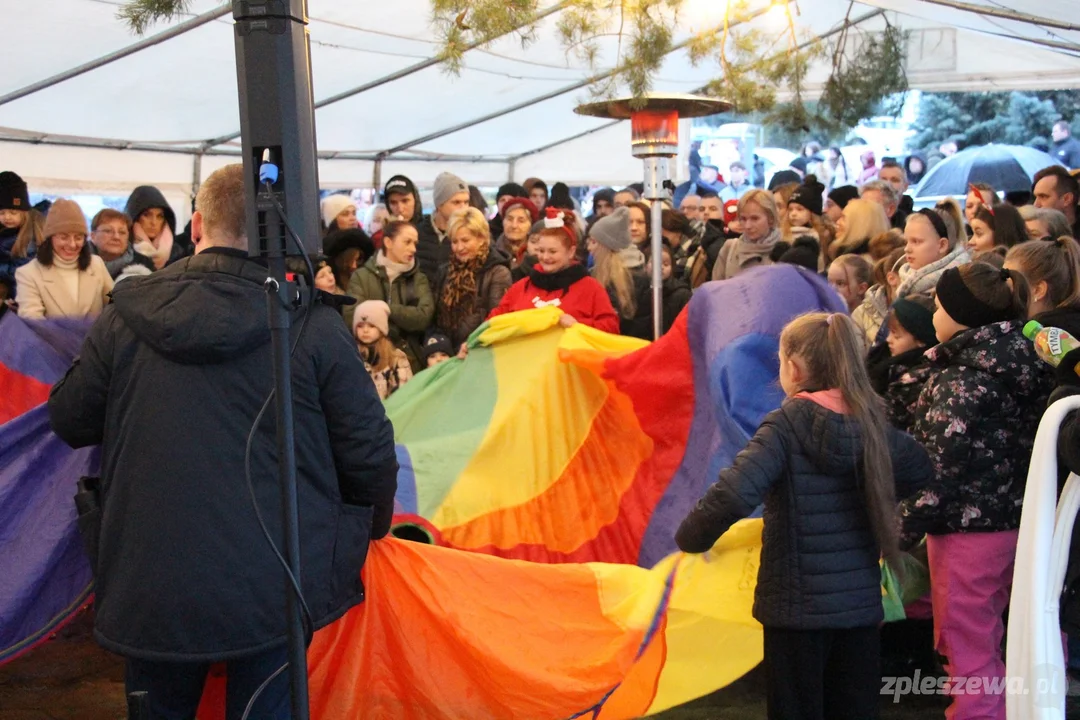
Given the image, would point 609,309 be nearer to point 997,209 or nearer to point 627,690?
point 997,209

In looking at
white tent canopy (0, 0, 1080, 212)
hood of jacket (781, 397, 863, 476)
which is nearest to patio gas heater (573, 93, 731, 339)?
white tent canopy (0, 0, 1080, 212)

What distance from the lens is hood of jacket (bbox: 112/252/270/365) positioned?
2543 millimetres

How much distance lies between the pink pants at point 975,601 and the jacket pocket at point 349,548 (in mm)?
2112

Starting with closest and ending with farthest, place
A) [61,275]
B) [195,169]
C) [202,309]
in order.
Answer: [202,309] < [61,275] < [195,169]

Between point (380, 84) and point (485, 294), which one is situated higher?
point (380, 84)

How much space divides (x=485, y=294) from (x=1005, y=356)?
10.8 feet

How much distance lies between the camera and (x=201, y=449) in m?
2.60

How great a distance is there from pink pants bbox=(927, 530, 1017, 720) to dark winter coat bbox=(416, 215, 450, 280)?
149 inches

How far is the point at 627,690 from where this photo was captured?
11.4ft

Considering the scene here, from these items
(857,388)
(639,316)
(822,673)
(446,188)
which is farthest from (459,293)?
(822,673)

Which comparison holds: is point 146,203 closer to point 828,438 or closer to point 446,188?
point 446,188

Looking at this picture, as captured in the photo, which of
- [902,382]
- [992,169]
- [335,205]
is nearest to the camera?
[902,382]

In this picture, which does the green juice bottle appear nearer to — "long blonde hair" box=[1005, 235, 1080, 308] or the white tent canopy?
"long blonde hair" box=[1005, 235, 1080, 308]

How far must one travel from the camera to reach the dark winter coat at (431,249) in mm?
6988
